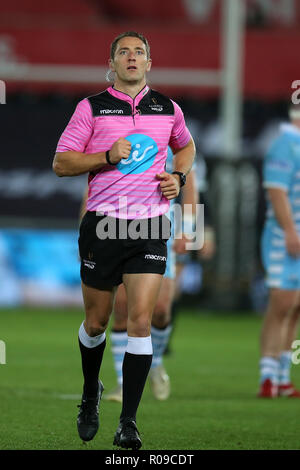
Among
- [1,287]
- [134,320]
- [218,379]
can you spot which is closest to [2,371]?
[218,379]

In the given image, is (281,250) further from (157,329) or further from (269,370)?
(157,329)

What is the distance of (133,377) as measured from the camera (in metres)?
6.24

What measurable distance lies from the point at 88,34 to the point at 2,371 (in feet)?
32.8

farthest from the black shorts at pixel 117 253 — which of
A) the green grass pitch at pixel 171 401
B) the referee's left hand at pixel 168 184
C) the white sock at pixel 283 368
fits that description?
the white sock at pixel 283 368

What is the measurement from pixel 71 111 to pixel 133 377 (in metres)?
13.5

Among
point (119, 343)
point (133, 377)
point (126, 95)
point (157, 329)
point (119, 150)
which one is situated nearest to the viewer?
point (119, 150)

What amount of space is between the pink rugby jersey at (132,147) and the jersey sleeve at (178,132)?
0.20m

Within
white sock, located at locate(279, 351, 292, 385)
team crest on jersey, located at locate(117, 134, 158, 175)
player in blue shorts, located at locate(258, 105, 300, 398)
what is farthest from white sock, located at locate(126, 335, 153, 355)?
white sock, located at locate(279, 351, 292, 385)

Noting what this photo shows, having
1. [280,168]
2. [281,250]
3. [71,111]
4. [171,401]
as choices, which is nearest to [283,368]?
[281,250]

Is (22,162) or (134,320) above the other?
(134,320)

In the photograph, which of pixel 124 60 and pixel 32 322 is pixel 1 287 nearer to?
pixel 32 322

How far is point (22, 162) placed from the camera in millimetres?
19750

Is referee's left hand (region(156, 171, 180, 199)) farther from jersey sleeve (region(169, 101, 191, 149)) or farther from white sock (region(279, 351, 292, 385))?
white sock (region(279, 351, 292, 385))

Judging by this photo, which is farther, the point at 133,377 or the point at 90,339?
the point at 90,339
